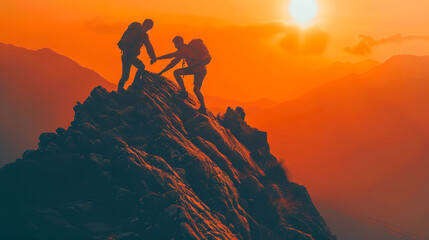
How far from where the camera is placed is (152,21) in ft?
124

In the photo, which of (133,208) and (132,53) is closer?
(133,208)

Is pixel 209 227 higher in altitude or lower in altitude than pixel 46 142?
lower

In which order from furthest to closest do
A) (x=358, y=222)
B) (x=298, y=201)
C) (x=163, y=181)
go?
(x=358, y=222), (x=298, y=201), (x=163, y=181)

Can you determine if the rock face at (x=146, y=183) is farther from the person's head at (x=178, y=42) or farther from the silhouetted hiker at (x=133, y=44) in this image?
the person's head at (x=178, y=42)

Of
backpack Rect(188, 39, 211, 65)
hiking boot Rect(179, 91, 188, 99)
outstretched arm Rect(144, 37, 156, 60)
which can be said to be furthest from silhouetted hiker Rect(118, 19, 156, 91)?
hiking boot Rect(179, 91, 188, 99)

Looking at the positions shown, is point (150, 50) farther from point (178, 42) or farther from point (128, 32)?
point (128, 32)

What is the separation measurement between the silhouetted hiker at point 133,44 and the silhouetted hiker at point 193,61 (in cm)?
180

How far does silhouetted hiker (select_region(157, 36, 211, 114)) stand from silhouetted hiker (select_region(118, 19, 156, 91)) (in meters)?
1.80

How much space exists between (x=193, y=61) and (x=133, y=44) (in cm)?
465

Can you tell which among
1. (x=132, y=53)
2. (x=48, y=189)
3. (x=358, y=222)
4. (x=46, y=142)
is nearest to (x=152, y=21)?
(x=132, y=53)

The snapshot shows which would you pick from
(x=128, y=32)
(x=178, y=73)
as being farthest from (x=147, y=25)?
(x=178, y=73)

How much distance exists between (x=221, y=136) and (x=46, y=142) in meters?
12.3

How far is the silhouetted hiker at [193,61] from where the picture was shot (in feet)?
129

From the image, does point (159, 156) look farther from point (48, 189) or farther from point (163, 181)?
point (48, 189)
